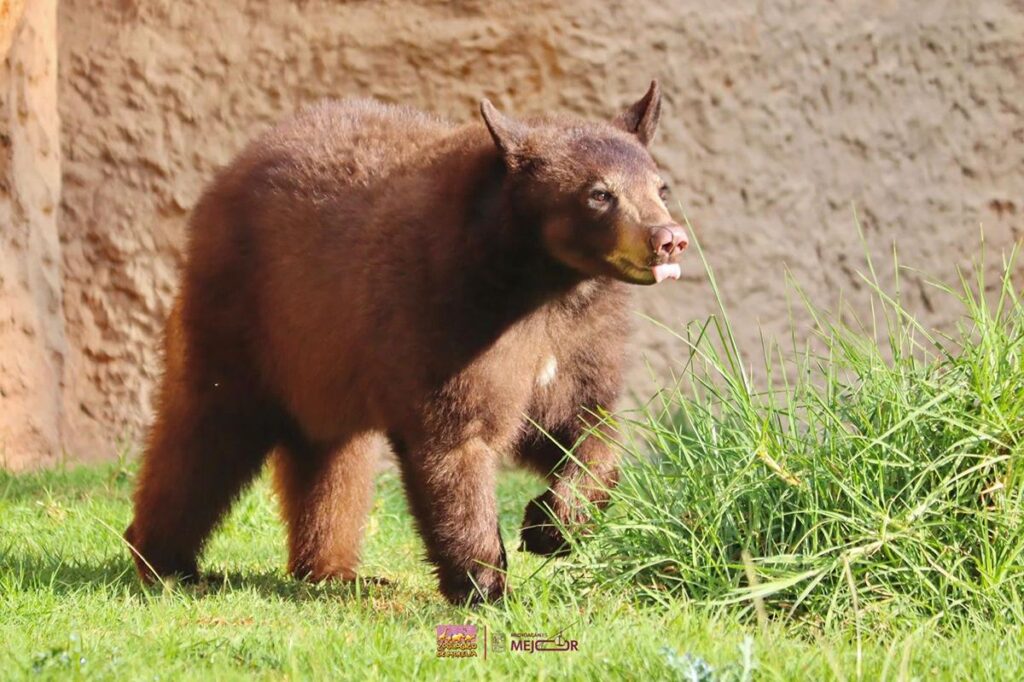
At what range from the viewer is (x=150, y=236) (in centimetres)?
1020

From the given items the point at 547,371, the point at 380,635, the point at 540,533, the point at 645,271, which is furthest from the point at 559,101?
the point at 380,635

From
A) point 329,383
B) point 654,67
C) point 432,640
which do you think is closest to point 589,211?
point 329,383

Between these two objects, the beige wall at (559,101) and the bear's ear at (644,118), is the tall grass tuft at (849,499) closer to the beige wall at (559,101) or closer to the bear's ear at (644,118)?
the bear's ear at (644,118)

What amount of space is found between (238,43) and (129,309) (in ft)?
6.71

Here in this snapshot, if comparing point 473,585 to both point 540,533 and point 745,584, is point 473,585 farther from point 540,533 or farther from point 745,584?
A: point 745,584

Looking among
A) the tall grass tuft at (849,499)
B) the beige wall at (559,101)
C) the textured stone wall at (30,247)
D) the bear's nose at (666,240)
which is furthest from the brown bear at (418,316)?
the beige wall at (559,101)

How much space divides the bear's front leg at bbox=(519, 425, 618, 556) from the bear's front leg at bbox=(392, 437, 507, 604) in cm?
30

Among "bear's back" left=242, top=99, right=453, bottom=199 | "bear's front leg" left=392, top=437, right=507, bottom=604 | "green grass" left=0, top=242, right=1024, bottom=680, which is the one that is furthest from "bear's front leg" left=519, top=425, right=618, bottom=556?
"bear's back" left=242, top=99, right=453, bottom=199

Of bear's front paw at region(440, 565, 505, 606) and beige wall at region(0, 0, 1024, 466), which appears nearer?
bear's front paw at region(440, 565, 505, 606)

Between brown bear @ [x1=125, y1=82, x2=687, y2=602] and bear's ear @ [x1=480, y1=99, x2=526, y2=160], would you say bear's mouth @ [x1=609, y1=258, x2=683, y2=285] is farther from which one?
bear's ear @ [x1=480, y1=99, x2=526, y2=160]

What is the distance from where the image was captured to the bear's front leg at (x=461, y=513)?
18.2ft

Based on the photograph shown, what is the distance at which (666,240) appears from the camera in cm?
525

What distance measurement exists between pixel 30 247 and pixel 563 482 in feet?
17.1

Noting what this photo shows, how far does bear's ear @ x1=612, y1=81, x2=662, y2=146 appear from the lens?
19.8 feet
